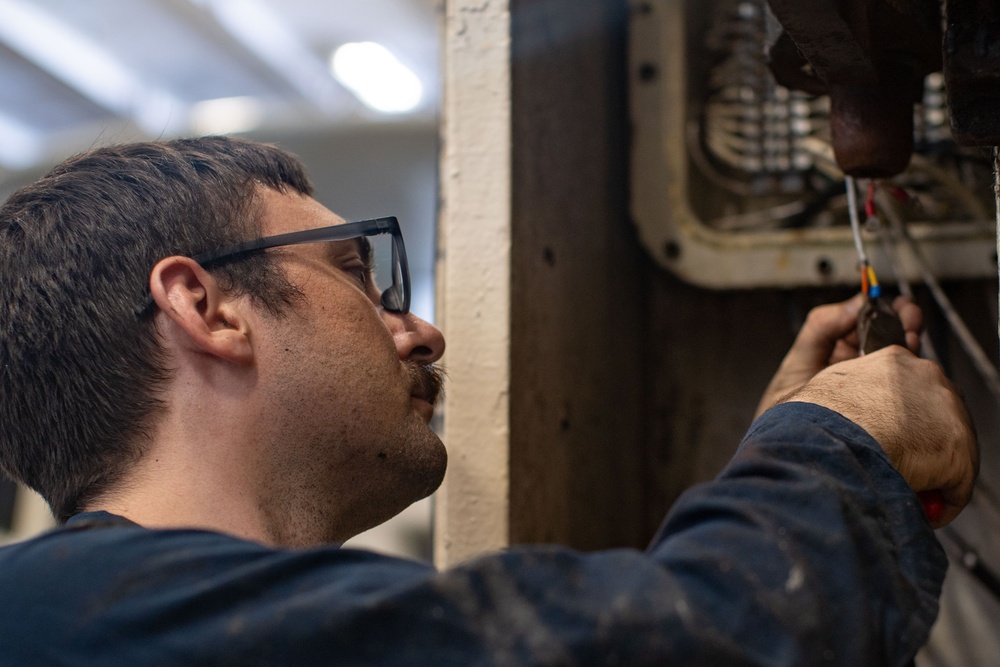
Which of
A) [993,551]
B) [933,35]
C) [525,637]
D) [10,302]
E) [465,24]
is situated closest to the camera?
[525,637]

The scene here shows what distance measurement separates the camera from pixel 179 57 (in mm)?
4367

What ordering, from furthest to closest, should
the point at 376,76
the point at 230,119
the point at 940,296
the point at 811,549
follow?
the point at 376,76 < the point at 230,119 < the point at 940,296 < the point at 811,549

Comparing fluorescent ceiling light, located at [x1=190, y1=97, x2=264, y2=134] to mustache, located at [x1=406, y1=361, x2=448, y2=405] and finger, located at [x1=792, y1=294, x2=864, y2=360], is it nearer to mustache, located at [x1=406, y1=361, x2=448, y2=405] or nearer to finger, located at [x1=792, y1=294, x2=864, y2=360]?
mustache, located at [x1=406, y1=361, x2=448, y2=405]

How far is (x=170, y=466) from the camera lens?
759 mm

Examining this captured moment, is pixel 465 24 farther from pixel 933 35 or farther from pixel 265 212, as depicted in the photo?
pixel 933 35

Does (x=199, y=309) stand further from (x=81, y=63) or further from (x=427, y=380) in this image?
(x=81, y=63)

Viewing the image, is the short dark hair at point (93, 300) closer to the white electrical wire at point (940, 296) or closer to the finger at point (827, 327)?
the finger at point (827, 327)

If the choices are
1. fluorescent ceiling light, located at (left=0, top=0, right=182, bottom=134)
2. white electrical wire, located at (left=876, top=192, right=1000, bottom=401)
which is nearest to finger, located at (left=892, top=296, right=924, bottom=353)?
white electrical wire, located at (left=876, top=192, right=1000, bottom=401)

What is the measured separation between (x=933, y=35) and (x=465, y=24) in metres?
0.45

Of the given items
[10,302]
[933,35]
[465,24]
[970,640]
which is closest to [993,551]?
[970,640]

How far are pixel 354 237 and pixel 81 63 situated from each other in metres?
4.00

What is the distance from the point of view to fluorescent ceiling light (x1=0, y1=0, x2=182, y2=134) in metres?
3.88

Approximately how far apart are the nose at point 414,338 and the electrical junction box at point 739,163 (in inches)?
18.5

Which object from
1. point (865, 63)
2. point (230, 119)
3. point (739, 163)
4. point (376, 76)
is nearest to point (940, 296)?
point (739, 163)
